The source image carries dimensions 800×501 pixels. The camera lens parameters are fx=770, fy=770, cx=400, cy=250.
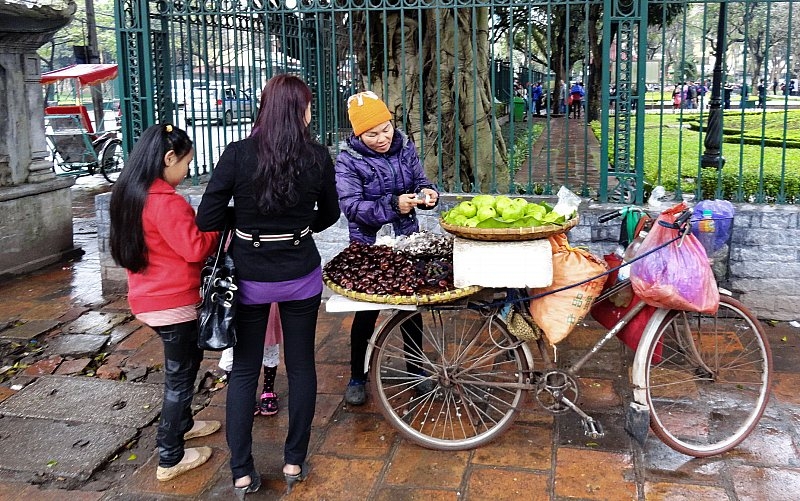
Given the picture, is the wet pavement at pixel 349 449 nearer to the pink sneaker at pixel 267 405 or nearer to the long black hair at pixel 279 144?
Result: the pink sneaker at pixel 267 405

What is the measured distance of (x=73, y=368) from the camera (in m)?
5.23

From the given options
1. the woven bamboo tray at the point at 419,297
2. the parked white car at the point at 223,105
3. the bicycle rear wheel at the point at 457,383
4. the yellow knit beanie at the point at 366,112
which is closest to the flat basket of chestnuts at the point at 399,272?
the woven bamboo tray at the point at 419,297

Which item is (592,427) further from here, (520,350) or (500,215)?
(500,215)

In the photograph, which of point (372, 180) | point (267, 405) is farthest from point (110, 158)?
point (372, 180)

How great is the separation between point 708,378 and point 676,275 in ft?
2.47

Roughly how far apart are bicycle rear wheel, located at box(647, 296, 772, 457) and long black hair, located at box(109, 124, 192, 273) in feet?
7.86

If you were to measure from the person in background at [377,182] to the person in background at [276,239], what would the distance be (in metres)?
0.53

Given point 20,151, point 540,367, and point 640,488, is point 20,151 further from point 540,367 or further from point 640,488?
point 640,488

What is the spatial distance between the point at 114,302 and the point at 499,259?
4293 mm

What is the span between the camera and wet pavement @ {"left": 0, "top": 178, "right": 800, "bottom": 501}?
3.53 meters

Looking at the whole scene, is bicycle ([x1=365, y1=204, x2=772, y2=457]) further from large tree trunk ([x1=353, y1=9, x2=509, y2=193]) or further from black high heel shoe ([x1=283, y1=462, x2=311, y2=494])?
large tree trunk ([x1=353, y1=9, x2=509, y2=193])

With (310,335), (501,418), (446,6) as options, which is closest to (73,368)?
(310,335)

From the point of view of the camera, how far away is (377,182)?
4160 mm

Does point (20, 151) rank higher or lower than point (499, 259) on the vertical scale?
higher
